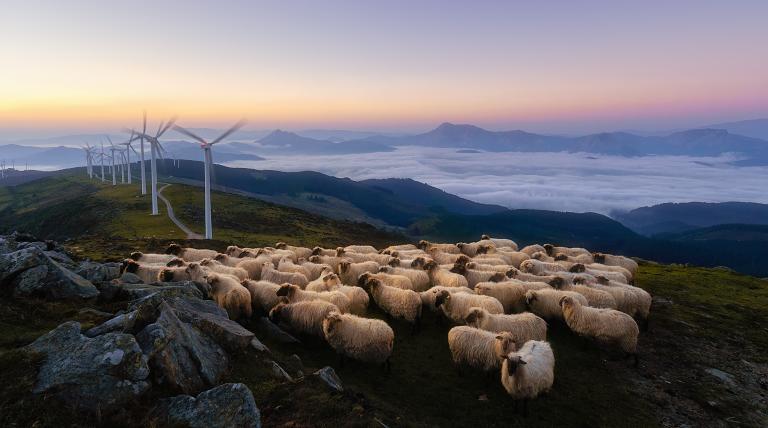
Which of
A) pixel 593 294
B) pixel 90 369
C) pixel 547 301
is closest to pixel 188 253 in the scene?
pixel 90 369

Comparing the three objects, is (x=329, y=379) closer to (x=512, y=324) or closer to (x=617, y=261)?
(x=512, y=324)

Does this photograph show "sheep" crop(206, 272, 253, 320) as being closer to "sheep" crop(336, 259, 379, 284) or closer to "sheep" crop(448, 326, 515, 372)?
"sheep" crop(336, 259, 379, 284)

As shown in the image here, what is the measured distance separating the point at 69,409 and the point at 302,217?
83008 millimetres

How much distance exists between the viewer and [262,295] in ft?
64.5

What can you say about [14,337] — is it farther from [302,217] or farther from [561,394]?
[302,217]

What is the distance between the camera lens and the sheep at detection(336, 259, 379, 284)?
969 inches

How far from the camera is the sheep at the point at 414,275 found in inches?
918

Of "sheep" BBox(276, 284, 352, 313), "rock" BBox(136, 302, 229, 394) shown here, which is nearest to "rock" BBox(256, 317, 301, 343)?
"sheep" BBox(276, 284, 352, 313)

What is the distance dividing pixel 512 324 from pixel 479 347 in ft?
8.13

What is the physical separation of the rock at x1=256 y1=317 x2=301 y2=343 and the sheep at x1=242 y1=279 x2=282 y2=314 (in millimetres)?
1381

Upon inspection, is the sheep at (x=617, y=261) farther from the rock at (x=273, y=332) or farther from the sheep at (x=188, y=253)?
the sheep at (x=188, y=253)

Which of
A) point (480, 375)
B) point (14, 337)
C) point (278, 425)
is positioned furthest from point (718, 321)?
point (14, 337)

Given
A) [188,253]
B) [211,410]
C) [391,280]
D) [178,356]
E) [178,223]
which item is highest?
[178,356]

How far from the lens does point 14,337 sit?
10.8 m
